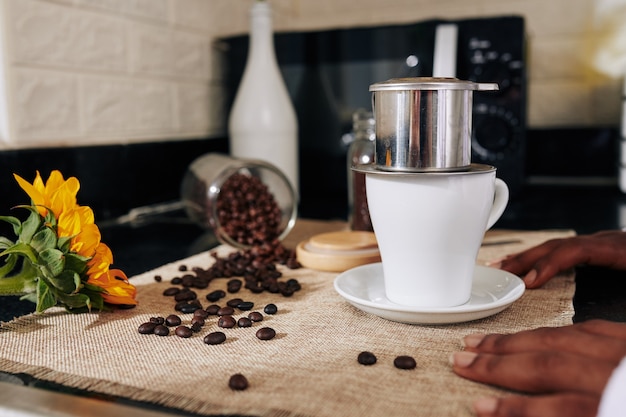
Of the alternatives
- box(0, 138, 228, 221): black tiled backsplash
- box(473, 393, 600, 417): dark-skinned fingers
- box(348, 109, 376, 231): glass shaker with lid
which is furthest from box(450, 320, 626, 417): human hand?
box(0, 138, 228, 221): black tiled backsplash

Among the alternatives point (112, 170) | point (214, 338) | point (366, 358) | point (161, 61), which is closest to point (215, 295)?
point (214, 338)

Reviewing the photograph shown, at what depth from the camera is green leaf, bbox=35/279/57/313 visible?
62 cm

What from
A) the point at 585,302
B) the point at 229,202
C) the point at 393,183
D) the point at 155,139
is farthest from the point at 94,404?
the point at 155,139

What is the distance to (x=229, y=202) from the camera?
1.05m

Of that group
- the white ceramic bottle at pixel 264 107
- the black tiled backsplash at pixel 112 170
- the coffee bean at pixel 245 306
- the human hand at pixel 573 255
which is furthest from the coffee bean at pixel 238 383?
the white ceramic bottle at pixel 264 107

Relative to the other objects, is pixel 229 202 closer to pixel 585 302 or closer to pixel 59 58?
pixel 59 58

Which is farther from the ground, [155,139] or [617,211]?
[155,139]

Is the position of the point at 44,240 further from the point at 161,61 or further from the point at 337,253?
the point at 161,61

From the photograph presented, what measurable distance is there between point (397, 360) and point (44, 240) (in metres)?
0.37

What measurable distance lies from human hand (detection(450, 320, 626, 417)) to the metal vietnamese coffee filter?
0.56 ft

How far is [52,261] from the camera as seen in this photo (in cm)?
61

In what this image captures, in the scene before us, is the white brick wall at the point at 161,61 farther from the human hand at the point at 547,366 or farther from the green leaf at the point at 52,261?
the human hand at the point at 547,366

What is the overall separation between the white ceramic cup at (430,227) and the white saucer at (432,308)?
0.03 metres

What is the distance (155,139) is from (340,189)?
43 centimetres
